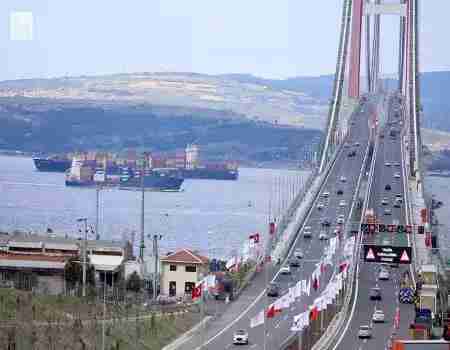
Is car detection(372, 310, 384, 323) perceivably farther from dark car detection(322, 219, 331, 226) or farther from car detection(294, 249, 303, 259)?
dark car detection(322, 219, 331, 226)

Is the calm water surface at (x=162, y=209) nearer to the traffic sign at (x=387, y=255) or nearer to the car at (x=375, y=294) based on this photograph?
the car at (x=375, y=294)

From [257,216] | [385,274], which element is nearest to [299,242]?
[385,274]

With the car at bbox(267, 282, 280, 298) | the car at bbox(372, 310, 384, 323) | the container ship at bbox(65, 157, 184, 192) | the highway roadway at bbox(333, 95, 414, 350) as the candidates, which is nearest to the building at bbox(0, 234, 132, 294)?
the car at bbox(267, 282, 280, 298)

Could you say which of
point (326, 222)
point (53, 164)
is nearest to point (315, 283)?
point (326, 222)

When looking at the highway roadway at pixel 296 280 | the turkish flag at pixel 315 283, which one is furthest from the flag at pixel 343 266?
the turkish flag at pixel 315 283

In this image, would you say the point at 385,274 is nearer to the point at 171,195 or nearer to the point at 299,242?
the point at 299,242

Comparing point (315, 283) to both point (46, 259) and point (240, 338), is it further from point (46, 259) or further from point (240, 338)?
point (46, 259)
